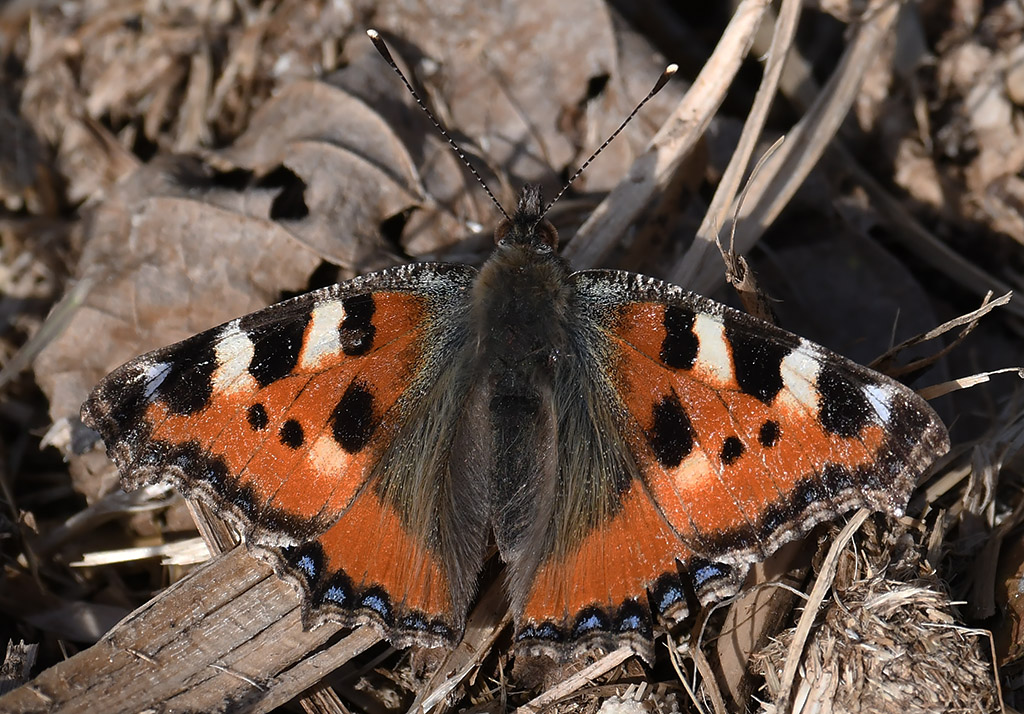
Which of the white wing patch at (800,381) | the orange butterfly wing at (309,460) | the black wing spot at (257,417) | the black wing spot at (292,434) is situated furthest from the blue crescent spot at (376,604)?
the white wing patch at (800,381)

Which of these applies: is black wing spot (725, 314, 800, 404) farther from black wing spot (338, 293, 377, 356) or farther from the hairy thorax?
black wing spot (338, 293, 377, 356)

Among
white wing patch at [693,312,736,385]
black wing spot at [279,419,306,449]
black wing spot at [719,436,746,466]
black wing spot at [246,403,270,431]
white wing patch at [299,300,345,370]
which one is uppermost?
white wing patch at [693,312,736,385]

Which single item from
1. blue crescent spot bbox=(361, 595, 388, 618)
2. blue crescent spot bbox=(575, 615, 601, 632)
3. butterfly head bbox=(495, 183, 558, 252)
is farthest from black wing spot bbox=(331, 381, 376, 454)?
blue crescent spot bbox=(575, 615, 601, 632)

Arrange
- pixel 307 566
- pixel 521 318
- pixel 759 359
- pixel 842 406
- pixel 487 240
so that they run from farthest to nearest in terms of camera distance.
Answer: pixel 487 240 → pixel 521 318 → pixel 307 566 → pixel 759 359 → pixel 842 406

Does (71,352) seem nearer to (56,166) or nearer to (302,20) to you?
(56,166)

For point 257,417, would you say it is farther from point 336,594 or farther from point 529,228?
point 529,228

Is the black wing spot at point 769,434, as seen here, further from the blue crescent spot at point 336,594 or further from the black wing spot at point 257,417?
the black wing spot at point 257,417

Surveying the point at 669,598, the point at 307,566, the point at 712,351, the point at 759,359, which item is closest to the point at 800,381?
the point at 759,359
